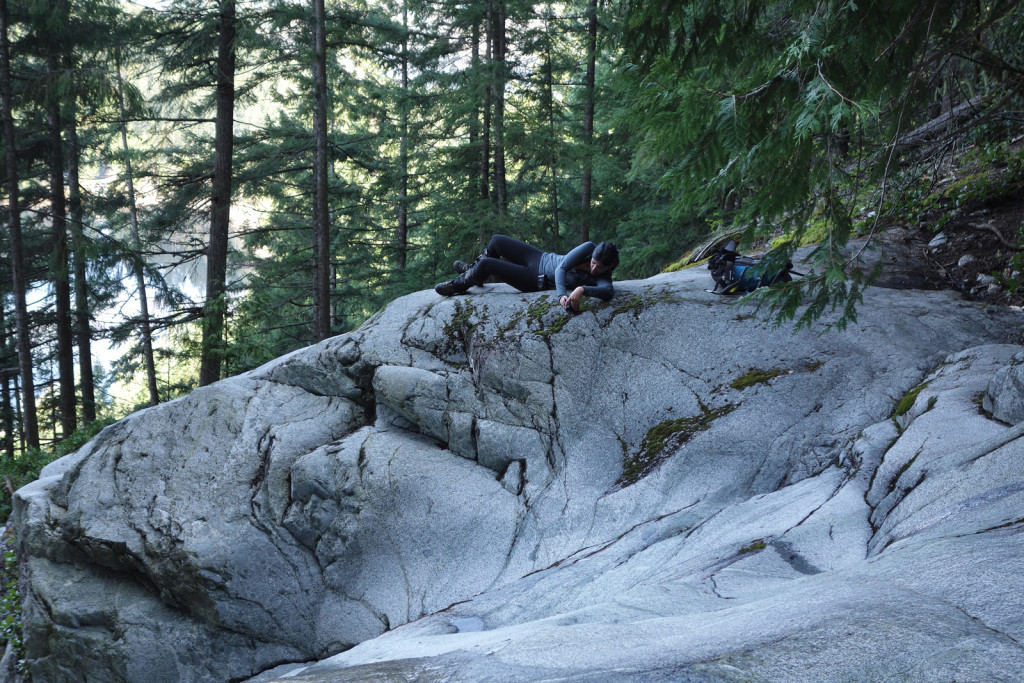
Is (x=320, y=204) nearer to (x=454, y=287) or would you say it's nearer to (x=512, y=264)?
(x=454, y=287)

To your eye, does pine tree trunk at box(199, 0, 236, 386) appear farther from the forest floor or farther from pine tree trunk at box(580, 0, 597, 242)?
the forest floor

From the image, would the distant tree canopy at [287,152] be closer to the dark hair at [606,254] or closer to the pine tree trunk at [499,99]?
the pine tree trunk at [499,99]

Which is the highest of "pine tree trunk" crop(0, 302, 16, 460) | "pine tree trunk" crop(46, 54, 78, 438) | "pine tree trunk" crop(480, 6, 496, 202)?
"pine tree trunk" crop(480, 6, 496, 202)

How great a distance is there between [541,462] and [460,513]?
0.97 m

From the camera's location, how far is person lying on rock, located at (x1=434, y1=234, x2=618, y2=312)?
6.96m

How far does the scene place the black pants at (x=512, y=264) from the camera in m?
7.75

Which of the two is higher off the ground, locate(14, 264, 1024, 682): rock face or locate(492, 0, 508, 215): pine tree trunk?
locate(492, 0, 508, 215): pine tree trunk

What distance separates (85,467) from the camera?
286 inches

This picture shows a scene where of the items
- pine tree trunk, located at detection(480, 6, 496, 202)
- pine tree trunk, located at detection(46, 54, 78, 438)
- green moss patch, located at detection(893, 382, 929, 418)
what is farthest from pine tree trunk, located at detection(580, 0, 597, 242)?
pine tree trunk, located at detection(46, 54, 78, 438)

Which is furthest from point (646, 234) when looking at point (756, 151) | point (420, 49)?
point (756, 151)

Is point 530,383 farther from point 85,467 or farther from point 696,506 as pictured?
point 85,467

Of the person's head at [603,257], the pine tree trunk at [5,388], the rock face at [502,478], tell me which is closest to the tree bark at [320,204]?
the rock face at [502,478]

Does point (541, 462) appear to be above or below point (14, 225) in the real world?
below

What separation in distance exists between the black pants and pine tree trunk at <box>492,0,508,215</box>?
22.1ft
